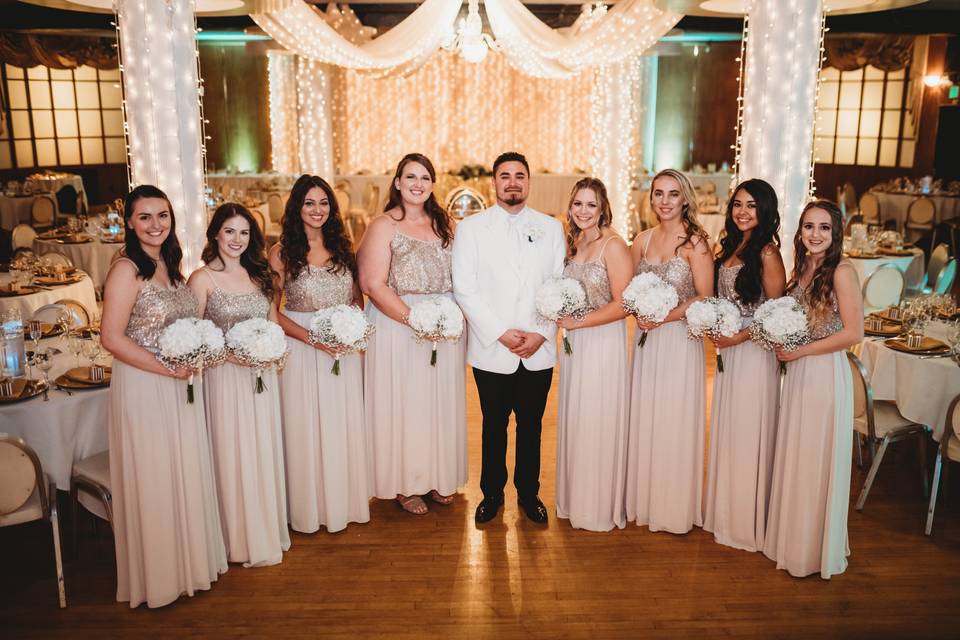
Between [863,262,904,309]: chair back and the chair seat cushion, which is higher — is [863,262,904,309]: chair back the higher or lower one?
the higher one

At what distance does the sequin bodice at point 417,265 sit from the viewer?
161 inches

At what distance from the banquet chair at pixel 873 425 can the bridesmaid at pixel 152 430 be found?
3.42 metres

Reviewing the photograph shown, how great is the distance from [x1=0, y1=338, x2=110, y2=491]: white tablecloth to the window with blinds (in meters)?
12.6

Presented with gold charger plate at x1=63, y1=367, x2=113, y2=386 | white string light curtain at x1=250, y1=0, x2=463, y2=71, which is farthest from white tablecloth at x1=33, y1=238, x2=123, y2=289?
gold charger plate at x1=63, y1=367, x2=113, y2=386

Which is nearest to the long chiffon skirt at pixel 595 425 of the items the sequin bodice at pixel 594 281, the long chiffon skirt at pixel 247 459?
the sequin bodice at pixel 594 281

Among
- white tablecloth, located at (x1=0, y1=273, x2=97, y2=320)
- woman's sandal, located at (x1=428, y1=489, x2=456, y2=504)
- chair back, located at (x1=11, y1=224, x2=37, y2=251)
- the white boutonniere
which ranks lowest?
woman's sandal, located at (x1=428, y1=489, x2=456, y2=504)

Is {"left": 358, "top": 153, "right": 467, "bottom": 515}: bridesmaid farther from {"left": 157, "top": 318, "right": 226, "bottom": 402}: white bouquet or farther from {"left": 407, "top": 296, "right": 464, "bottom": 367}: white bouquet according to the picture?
{"left": 157, "top": 318, "right": 226, "bottom": 402}: white bouquet

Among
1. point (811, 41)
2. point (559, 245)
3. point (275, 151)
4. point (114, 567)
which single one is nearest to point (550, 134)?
point (275, 151)

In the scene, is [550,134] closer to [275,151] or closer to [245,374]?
[275,151]

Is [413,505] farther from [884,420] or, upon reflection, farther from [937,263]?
[937,263]

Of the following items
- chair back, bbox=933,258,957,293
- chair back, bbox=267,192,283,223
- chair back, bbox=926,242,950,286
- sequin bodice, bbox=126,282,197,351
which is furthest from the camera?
chair back, bbox=267,192,283,223

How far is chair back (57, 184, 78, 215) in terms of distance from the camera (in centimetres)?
1398

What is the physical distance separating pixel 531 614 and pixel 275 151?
14187 mm

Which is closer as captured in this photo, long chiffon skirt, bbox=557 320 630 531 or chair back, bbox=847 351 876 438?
long chiffon skirt, bbox=557 320 630 531
